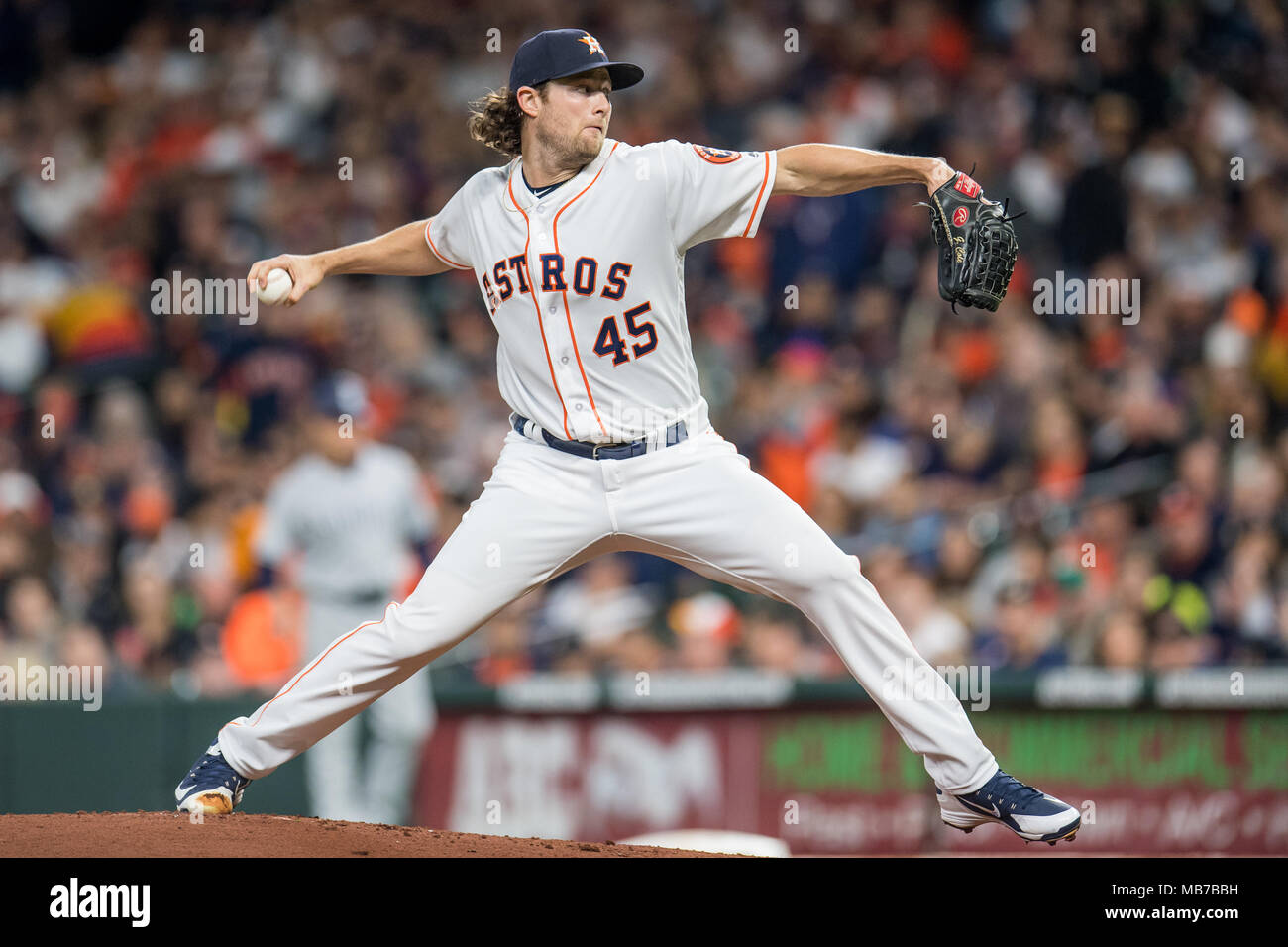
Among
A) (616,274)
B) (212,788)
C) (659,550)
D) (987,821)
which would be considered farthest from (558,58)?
(987,821)

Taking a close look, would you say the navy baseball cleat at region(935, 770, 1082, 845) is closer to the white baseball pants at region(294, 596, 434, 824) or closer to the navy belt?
the navy belt

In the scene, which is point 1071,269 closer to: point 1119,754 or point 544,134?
point 1119,754

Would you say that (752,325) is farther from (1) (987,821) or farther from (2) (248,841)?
(2) (248,841)

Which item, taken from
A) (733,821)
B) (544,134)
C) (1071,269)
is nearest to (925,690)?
(544,134)

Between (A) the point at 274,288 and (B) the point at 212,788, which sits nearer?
(A) the point at 274,288

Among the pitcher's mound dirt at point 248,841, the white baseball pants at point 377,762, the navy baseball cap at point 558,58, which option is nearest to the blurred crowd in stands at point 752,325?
the white baseball pants at point 377,762
